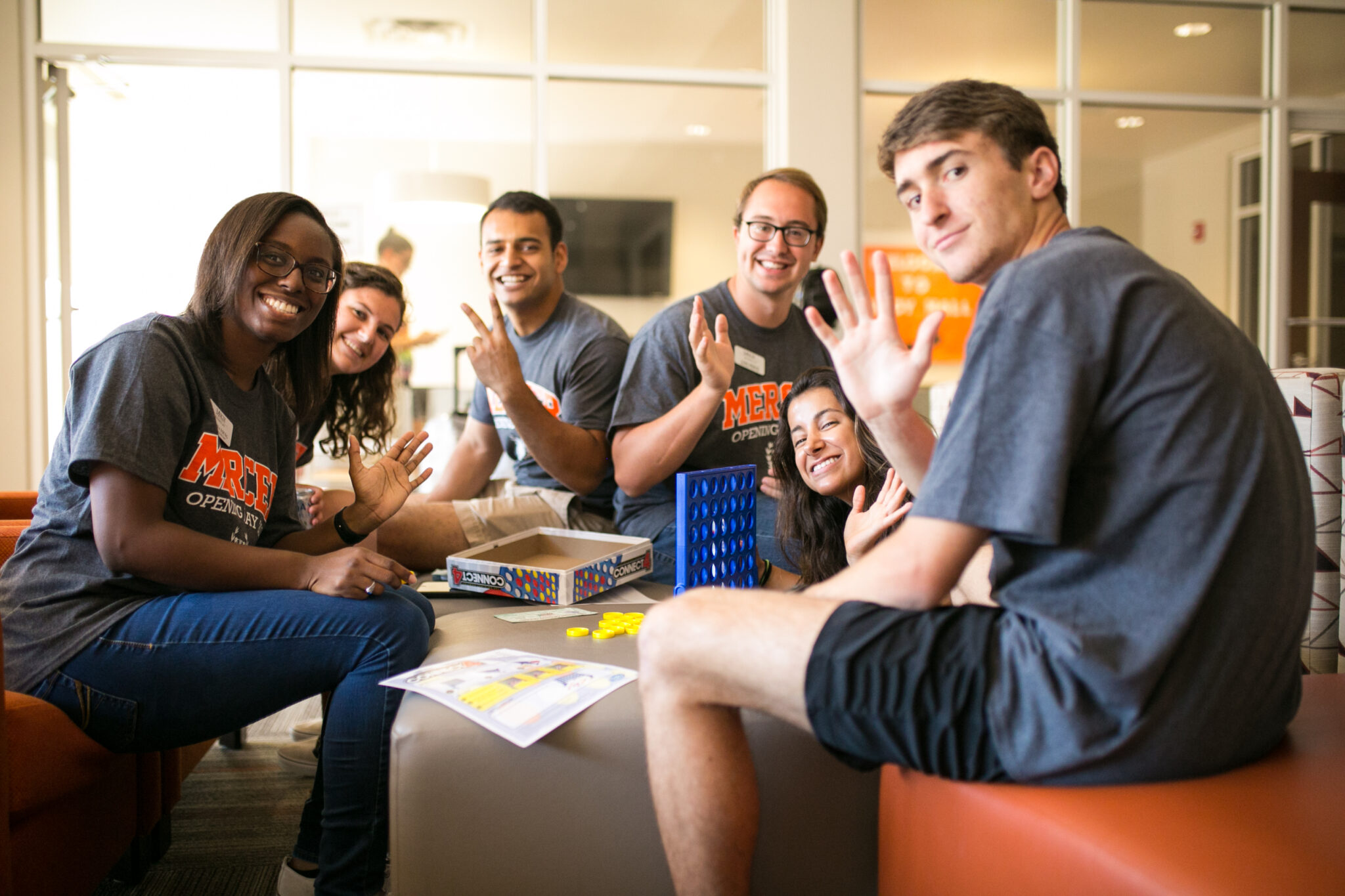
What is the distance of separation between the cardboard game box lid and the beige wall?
3.00 meters

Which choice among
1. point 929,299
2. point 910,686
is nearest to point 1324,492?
point 910,686

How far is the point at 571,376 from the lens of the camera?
8.56 feet

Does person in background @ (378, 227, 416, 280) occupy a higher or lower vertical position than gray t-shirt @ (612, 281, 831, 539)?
higher

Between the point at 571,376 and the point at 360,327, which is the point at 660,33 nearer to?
the point at 571,376

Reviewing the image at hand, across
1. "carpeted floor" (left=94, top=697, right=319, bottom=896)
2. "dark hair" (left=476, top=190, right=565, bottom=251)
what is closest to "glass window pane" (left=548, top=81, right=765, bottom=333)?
"dark hair" (left=476, top=190, right=565, bottom=251)

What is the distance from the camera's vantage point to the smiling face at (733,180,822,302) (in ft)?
8.16

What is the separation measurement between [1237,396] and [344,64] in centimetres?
411

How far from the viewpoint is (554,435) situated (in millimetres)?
2396

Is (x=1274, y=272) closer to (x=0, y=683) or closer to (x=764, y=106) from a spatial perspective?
(x=764, y=106)

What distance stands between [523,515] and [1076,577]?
74.0 inches

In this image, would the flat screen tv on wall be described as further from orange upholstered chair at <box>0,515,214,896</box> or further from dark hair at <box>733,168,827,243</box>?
orange upholstered chair at <box>0,515,214,896</box>

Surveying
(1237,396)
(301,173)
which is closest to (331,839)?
(1237,396)

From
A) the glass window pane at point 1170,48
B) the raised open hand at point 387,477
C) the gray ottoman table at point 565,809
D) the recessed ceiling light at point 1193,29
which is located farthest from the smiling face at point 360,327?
the recessed ceiling light at point 1193,29

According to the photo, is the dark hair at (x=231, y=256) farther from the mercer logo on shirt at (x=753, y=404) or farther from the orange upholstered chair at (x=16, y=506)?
the mercer logo on shirt at (x=753, y=404)
